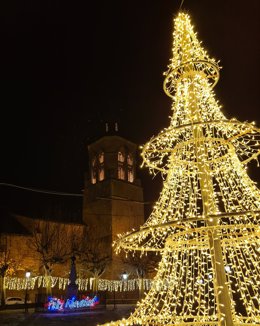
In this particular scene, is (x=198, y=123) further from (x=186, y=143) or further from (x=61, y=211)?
(x=61, y=211)

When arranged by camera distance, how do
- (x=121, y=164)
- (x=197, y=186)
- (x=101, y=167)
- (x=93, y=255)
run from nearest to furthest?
(x=197, y=186) → (x=93, y=255) → (x=101, y=167) → (x=121, y=164)

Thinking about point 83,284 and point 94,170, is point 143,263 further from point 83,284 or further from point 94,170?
point 94,170

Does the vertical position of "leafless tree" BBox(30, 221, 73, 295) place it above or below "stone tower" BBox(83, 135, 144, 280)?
below

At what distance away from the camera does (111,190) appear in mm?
43094

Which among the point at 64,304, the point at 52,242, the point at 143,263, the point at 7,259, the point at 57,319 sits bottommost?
the point at 57,319

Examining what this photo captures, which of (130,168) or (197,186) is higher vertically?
(130,168)

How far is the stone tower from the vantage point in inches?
1683

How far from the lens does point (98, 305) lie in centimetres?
2219

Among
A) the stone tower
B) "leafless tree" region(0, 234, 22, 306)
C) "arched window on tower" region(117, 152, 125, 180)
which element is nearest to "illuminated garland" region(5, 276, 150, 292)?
"leafless tree" region(0, 234, 22, 306)

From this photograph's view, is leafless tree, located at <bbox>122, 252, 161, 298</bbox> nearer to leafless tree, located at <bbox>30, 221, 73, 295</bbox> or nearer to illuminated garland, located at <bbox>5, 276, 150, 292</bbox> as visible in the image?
illuminated garland, located at <bbox>5, 276, 150, 292</bbox>

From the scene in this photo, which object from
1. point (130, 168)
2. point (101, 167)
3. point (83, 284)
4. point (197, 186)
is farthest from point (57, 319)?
point (130, 168)

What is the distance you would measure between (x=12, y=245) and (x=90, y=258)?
27.1 ft

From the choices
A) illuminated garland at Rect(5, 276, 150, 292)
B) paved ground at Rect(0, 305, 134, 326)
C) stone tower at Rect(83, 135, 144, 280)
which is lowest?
paved ground at Rect(0, 305, 134, 326)

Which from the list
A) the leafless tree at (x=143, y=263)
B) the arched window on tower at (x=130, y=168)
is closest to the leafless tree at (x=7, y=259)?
the leafless tree at (x=143, y=263)
